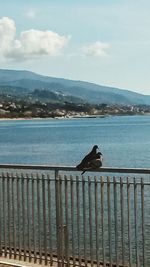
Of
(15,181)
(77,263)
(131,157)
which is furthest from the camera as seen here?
(131,157)

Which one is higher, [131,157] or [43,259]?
[43,259]

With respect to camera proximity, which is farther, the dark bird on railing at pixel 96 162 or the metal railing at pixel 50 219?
the metal railing at pixel 50 219

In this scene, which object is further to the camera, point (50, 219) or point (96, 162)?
point (50, 219)

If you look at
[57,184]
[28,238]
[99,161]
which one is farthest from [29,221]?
[99,161]

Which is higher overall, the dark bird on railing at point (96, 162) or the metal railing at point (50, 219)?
the dark bird on railing at point (96, 162)

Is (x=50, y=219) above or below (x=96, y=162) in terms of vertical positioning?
below

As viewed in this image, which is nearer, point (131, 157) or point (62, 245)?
point (62, 245)

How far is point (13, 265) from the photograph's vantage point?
946 cm

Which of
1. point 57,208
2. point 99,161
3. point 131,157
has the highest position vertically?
point 99,161

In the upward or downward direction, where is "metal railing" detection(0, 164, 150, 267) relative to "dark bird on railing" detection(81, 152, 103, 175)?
downward

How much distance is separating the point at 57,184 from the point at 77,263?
4.18 feet

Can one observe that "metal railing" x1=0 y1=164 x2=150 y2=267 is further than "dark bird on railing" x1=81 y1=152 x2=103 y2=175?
Yes

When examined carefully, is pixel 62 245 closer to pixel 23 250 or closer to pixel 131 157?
pixel 23 250

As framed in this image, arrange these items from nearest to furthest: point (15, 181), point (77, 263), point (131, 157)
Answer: point (77, 263) → point (15, 181) → point (131, 157)
